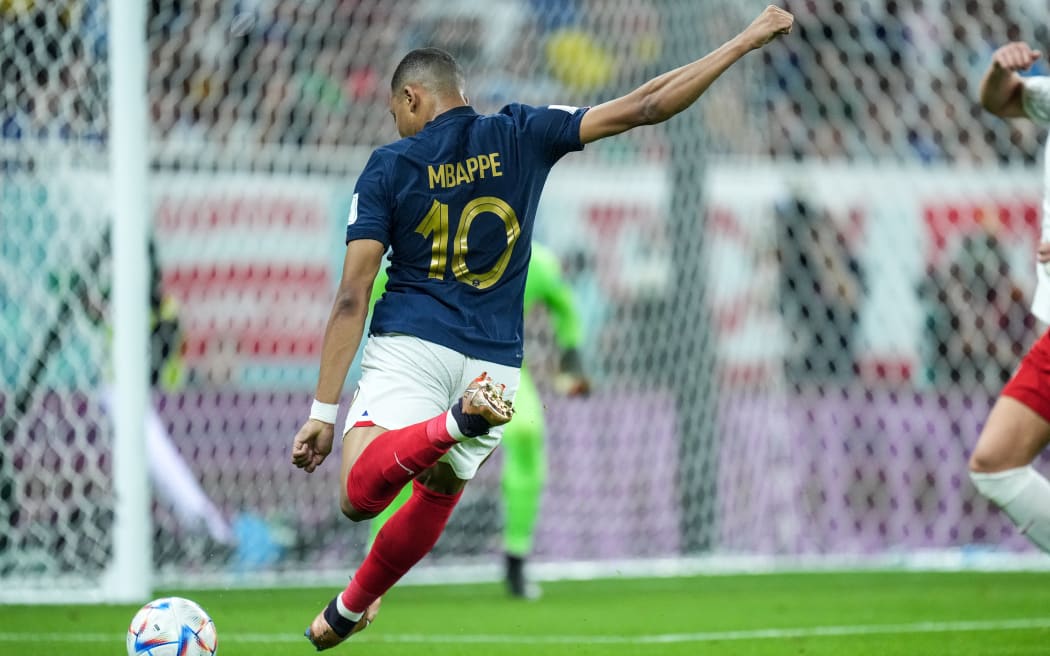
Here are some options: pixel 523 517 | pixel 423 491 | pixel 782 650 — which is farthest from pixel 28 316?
pixel 782 650

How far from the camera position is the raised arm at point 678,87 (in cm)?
448

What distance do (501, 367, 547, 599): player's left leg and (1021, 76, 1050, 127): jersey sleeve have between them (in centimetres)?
314

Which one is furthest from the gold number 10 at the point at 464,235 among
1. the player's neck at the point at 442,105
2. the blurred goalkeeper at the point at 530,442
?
the blurred goalkeeper at the point at 530,442

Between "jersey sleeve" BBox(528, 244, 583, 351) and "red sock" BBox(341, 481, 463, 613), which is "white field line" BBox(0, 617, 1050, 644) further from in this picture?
"jersey sleeve" BBox(528, 244, 583, 351)

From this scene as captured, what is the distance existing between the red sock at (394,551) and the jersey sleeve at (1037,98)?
245 centimetres

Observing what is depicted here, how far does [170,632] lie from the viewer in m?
4.51

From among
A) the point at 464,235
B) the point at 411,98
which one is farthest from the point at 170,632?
the point at 411,98

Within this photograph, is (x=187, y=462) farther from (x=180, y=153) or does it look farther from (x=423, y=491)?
(x=423, y=491)

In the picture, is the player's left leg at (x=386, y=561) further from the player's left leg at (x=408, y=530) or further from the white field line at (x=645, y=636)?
the white field line at (x=645, y=636)

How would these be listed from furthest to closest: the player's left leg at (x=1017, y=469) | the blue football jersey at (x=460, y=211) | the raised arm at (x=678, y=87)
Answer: the player's left leg at (x=1017, y=469) < the blue football jersey at (x=460, y=211) < the raised arm at (x=678, y=87)

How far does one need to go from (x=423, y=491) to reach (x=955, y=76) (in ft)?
22.7

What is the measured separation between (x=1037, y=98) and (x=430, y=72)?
2.09 meters

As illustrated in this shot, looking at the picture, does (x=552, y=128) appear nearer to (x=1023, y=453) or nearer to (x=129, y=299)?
(x=1023, y=453)

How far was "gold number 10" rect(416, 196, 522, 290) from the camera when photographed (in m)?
4.82
